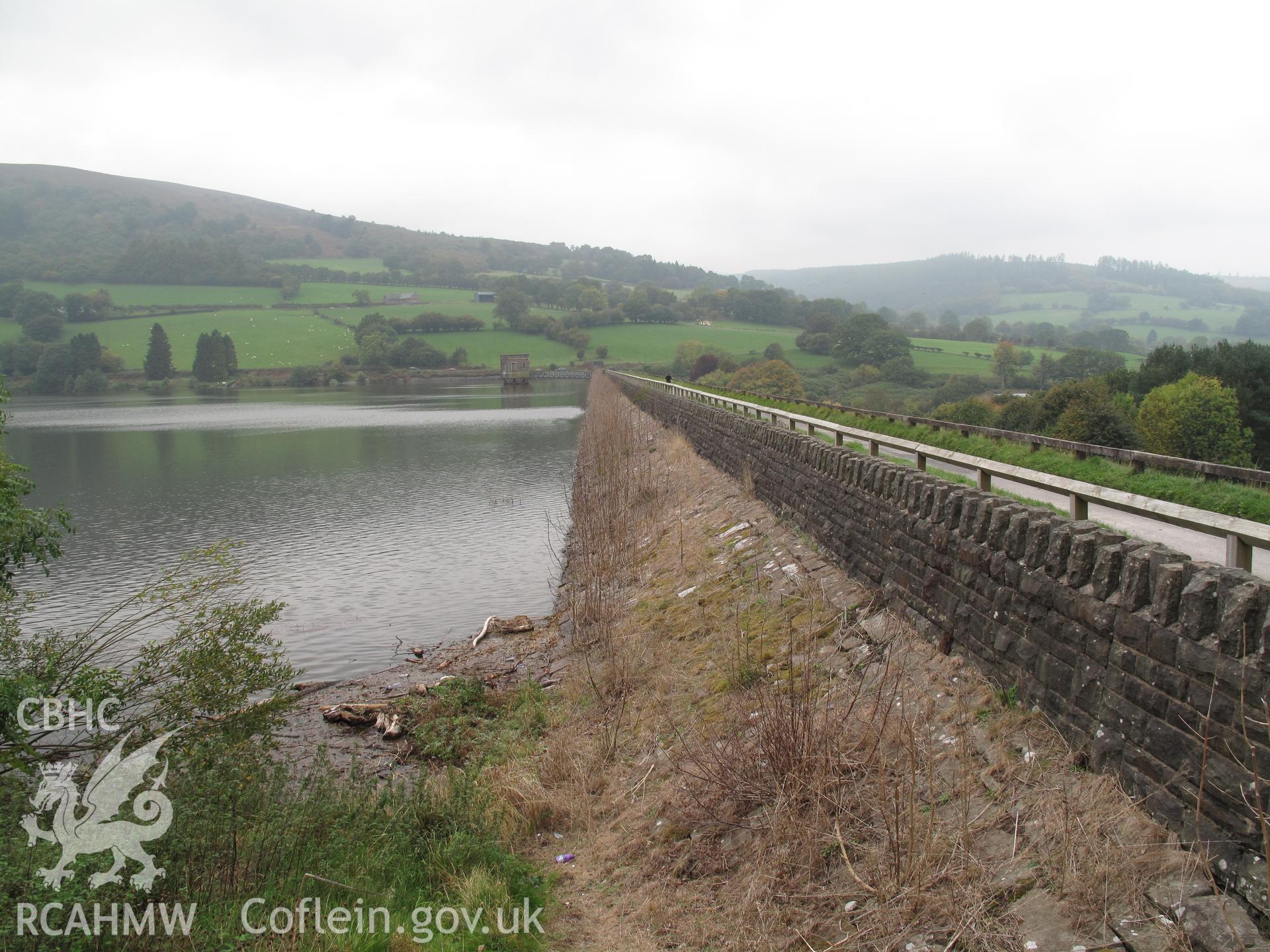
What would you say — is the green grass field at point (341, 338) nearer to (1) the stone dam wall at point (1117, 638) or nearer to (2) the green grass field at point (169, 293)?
(2) the green grass field at point (169, 293)

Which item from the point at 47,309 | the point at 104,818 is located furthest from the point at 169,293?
the point at 104,818

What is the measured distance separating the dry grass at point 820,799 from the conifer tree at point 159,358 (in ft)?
416

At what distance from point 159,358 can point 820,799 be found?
133476mm

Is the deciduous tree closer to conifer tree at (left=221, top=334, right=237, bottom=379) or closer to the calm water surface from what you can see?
the calm water surface

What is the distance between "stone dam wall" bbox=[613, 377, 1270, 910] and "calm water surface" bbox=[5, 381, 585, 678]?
9715 mm

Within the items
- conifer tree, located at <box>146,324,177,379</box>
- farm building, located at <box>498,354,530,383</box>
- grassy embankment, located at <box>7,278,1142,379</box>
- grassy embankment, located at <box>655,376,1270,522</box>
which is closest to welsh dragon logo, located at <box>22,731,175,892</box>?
grassy embankment, located at <box>655,376,1270,522</box>

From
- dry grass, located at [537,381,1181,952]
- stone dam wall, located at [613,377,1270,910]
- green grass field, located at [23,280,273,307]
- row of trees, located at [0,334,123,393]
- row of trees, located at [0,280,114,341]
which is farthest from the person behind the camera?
green grass field, located at [23,280,273,307]

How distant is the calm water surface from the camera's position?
16594 mm

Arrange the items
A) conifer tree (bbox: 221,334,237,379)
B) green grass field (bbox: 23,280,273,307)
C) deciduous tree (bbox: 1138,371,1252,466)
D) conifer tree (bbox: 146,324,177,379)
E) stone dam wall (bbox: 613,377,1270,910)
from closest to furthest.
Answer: stone dam wall (bbox: 613,377,1270,910) → deciduous tree (bbox: 1138,371,1252,466) → conifer tree (bbox: 146,324,177,379) → conifer tree (bbox: 221,334,237,379) → green grass field (bbox: 23,280,273,307)

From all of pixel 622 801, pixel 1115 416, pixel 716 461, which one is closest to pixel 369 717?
pixel 622 801

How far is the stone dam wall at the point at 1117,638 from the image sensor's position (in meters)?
3.78

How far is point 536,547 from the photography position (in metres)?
22.2

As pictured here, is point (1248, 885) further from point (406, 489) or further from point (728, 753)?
point (406, 489)

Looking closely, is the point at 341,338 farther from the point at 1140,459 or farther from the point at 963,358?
the point at 1140,459
